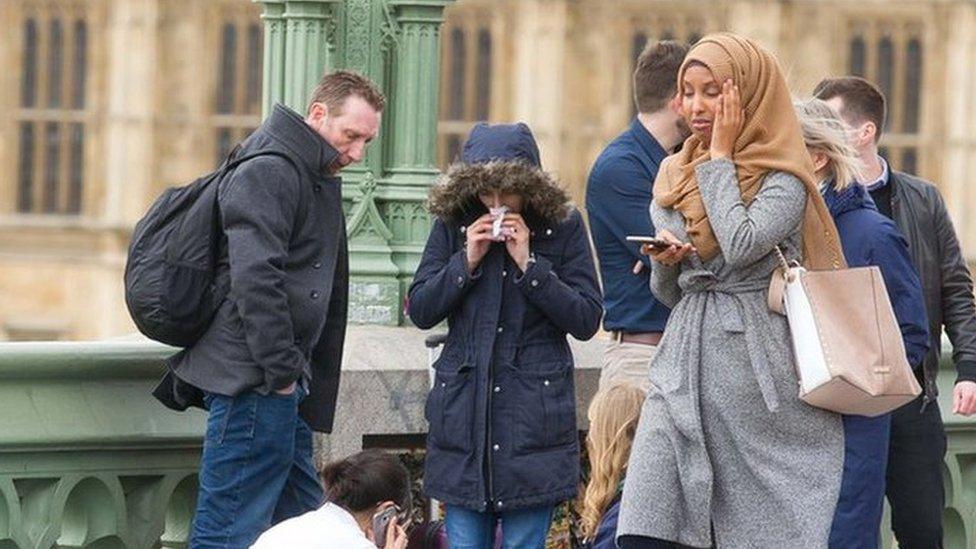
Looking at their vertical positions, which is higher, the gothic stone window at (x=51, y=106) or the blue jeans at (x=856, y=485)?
the blue jeans at (x=856, y=485)

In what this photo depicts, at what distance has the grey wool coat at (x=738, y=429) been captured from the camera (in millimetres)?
8492

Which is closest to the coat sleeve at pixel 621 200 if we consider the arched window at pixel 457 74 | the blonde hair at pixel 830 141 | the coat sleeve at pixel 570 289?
the coat sleeve at pixel 570 289

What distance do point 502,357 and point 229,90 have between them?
38390 millimetres

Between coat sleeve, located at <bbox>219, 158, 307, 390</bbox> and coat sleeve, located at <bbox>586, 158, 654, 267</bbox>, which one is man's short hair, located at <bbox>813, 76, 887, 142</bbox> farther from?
coat sleeve, located at <bbox>219, 158, 307, 390</bbox>

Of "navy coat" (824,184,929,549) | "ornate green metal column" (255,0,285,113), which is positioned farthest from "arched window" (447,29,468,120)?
"navy coat" (824,184,929,549)

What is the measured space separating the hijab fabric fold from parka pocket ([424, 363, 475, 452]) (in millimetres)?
1082

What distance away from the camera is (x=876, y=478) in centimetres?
868

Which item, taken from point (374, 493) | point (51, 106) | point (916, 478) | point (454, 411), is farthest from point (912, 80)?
point (374, 493)

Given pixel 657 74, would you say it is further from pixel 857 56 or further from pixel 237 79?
pixel 237 79

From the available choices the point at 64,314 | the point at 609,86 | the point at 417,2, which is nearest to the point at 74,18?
the point at 64,314

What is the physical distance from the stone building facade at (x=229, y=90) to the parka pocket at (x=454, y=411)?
35.0 meters

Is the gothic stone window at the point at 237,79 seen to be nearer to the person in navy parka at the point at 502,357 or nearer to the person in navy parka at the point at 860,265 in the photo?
the person in navy parka at the point at 502,357

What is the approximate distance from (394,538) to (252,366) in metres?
0.60

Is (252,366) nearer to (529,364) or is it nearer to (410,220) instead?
(529,364)
